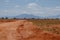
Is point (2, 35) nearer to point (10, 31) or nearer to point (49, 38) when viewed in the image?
point (10, 31)

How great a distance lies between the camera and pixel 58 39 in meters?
23.7

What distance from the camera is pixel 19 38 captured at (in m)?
21.8

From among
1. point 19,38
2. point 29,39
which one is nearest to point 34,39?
point 29,39

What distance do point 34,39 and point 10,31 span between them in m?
3.58

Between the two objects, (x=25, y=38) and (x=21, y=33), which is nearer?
(x=25, y=38)

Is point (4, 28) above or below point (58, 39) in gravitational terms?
above

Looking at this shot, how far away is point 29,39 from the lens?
73.9 feet

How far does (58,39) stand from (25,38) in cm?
476

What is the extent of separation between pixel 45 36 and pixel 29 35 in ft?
7.50

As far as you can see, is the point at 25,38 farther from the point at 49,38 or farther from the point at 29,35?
the point at 49,38

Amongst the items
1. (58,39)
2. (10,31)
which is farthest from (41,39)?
(10,31)

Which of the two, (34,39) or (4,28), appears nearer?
(34,39)

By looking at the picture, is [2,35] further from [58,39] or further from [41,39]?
[58,39]

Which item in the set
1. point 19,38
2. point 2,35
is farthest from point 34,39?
point 2,35
